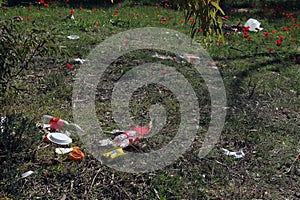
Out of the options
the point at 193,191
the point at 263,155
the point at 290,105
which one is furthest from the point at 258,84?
the point at 193,191

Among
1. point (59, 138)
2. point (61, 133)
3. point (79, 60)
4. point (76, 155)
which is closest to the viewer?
point (76, 155)

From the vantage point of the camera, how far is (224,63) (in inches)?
220

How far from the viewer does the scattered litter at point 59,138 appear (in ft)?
11.0

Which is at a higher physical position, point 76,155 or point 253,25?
point 253,25

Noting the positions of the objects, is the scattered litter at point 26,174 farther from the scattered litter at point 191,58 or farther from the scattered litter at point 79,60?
the scattered litter at point 191,58

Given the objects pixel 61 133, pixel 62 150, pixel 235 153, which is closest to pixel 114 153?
pixel 62 150

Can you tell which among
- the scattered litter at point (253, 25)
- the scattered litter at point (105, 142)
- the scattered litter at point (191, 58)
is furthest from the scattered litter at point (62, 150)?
the scattered litter at point (253, 25)

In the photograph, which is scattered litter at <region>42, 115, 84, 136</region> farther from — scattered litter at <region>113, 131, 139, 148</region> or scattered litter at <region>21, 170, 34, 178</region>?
scattered litter at <region>21, 170, 34, 178</region>

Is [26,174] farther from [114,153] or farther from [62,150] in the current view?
[114,153]

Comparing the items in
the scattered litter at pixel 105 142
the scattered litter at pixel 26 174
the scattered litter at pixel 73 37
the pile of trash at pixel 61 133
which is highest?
the scattered litter at pixel 73 37

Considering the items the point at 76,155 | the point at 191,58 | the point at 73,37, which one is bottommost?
the point at 76,155

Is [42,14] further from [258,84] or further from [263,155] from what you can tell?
[263,155]

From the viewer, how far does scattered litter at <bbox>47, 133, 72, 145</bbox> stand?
336cm

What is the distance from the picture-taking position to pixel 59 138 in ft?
11.1
